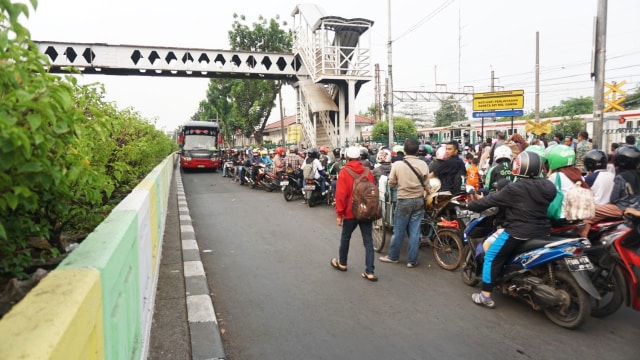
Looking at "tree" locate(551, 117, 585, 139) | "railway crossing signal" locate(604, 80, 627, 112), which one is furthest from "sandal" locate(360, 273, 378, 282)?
"tree" locate(551, 117, 585, 139)

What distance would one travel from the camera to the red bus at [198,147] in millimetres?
22234

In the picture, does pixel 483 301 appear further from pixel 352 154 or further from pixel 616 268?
pixel 352 154

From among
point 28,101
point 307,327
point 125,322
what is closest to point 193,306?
point 307,327

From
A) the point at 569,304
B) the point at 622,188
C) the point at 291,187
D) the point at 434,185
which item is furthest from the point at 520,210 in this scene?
the point at 291,187

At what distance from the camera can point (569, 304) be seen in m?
3.63

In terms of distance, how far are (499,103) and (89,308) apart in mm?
21606

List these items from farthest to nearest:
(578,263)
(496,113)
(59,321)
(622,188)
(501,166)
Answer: (496,113) < (501,166) < (622,188) < (578,263) < (59,321)

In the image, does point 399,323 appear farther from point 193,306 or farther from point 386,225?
point 386,225

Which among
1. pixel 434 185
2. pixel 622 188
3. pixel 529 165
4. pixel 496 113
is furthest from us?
pixel 496 113

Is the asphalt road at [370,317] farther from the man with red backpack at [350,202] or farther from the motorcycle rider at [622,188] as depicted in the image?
the motorcycle rider at [622,188]

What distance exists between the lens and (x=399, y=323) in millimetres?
3787

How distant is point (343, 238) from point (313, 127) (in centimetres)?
1637

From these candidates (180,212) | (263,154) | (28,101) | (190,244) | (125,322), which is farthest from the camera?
(263,154)

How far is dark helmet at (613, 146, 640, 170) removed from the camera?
4.74m
